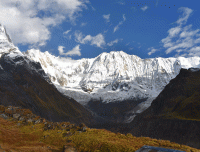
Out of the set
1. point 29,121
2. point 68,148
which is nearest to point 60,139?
point 68,148

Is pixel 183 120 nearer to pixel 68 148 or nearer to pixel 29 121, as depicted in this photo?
pixel 68 148

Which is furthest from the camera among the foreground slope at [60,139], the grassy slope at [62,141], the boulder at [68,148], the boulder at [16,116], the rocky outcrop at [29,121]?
the boulder at [16,116]

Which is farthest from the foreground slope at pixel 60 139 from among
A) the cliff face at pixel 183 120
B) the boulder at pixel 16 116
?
the cliff face at pixel 183 120

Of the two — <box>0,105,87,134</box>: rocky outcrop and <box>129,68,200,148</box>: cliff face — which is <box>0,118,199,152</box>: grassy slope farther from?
<box>129,68,200,148</box>: cliff face

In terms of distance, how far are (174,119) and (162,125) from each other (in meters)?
13.4

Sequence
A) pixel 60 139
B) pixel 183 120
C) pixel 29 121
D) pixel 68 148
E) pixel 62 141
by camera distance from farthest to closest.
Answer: pixel 183 120, pixel 29 121, pixel 60 139, pixel 62 141, pixel 68 148

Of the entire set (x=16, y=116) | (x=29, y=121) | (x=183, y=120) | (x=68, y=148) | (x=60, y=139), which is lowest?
(x=68, y=148)

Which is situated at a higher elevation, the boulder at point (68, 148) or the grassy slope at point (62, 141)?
the grassy slope at point (62, 141)

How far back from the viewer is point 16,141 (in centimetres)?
2873

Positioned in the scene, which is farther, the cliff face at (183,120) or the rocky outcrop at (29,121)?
the cliff face at (183,120)

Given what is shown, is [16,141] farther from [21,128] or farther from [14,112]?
[14,112]

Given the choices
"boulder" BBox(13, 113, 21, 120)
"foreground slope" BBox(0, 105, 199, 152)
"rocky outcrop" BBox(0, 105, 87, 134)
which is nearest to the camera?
"foreground slope" BBox(0, 105, 199, 152)

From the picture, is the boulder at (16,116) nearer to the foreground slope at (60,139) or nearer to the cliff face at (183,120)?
the foreground slope at (60,139)

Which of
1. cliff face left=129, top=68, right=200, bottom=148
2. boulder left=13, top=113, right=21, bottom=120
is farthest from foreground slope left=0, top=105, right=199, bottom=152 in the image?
cliff face left=129, top=68, right=200, bottom=148
